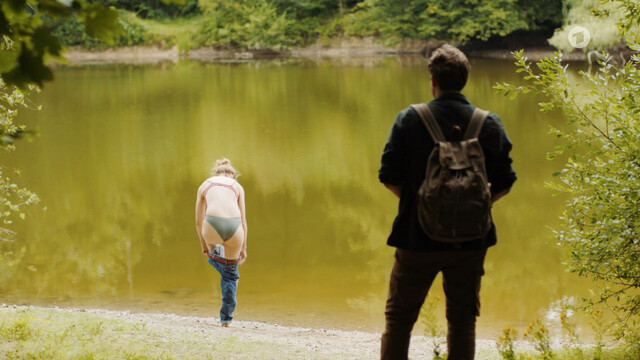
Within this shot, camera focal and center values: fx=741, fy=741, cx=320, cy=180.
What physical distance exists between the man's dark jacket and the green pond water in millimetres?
2549

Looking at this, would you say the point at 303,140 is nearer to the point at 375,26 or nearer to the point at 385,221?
the point at 385,221

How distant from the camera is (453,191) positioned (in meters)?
2.93

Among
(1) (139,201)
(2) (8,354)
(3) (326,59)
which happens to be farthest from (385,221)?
(3) (326,59)

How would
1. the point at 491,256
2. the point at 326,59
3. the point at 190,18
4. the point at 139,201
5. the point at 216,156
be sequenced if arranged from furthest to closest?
the point at 190,18 → the point at 326,59 → the point at 216,156 → the point at 139,201 → the point at 491,256

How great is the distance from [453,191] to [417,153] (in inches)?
8.9

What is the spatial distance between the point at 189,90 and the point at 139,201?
16116 mm

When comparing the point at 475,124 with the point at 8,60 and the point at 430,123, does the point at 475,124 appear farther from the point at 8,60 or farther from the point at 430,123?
the point at 8,60

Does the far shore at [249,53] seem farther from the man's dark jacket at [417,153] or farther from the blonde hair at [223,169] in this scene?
the man's dark jacket at [417,153]

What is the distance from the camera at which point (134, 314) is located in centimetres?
718

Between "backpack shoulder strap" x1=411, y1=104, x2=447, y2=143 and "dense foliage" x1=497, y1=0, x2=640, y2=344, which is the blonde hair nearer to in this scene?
"dense foliage" x1=497, y1=0, x2=640, y2=344

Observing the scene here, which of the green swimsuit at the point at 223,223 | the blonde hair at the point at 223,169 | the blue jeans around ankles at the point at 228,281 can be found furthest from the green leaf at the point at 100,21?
the blue jeans around ankles at the point at 228,281

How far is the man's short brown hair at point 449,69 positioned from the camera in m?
3.06

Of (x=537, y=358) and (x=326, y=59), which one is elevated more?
(x=326, y=59)

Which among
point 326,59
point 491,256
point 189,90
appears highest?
point 326,59
